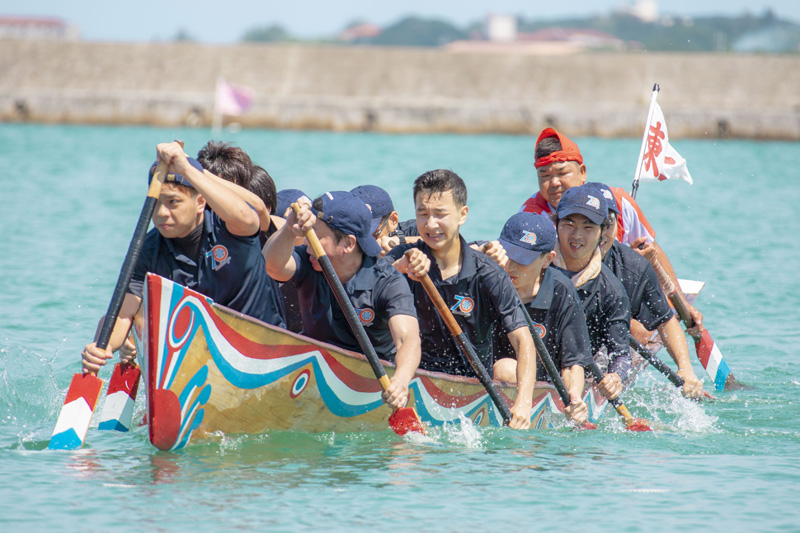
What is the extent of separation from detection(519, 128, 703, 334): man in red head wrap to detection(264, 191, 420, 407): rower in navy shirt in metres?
2.09

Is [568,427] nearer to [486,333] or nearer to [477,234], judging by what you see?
[486,333]

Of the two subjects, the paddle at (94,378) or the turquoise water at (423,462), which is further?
the paddle at (94,378)

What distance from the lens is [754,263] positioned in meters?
14.1

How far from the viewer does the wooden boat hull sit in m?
4.71

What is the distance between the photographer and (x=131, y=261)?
189 inches

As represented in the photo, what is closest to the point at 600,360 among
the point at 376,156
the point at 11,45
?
the point at 376,156

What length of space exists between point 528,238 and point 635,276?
140 cm

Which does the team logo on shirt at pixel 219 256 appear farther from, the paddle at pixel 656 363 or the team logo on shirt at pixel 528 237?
the paddle at pixel 656 363

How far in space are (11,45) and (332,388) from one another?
148ft

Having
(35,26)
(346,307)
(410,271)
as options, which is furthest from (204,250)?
(35,26)

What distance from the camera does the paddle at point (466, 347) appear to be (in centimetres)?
529

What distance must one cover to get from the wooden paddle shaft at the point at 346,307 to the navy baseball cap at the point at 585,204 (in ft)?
5.54

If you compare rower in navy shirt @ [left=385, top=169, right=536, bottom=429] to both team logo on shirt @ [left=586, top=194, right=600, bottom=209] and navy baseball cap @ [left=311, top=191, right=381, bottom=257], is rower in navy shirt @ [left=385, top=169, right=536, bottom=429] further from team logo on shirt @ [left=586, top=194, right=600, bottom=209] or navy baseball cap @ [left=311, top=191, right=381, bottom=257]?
team logo on shirt @ [left=586, top=194, right=600, bottom=209]

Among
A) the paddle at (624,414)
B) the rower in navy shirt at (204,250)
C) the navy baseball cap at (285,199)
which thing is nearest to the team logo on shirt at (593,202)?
the paddle at (624,414)
